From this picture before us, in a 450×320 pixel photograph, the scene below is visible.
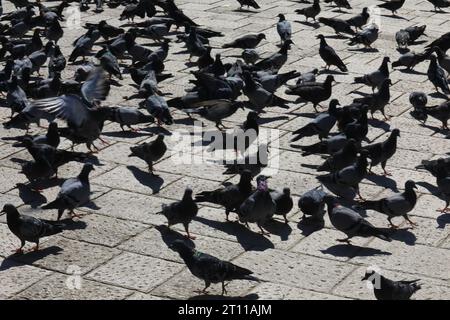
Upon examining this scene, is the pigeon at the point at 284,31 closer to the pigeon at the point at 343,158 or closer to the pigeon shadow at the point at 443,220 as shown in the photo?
the pigeon at the point at 343,158

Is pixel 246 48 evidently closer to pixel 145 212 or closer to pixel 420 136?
pixel 420 136

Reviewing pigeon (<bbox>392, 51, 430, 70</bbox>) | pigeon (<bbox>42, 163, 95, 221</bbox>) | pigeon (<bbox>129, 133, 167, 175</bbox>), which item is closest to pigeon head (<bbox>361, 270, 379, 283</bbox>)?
pigeon (<bbox>42, 163, 95, 221</bbox>)

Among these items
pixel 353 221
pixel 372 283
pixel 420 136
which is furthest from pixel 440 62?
pixel 372 283

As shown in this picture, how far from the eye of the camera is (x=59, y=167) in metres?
13.4

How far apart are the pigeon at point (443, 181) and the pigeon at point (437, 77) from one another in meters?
4.19

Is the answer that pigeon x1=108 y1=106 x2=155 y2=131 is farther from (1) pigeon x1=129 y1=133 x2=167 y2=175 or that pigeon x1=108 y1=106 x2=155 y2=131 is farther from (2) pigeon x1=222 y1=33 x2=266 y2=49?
(2) pigeon x1=222 y1=33 x2=266 y2=49

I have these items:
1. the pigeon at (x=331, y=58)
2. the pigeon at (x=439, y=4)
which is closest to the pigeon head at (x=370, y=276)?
the pigeon at (x=331, y=58)

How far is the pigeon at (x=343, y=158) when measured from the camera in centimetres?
1252

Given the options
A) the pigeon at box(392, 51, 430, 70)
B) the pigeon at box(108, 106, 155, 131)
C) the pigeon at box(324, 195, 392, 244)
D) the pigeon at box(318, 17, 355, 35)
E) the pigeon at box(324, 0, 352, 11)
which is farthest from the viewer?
the pigeon at box(324, 0, 352, 11)

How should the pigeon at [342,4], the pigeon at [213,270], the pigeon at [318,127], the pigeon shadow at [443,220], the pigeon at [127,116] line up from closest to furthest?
the pigeon at [213,270] < the pigeon shadow at [443,220] < the pigeon at [318,127] < the pigeon at [127,116] < the pigeon at [342,4]

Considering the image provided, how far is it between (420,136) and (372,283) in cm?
524

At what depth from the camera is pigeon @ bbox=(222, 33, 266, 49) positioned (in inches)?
733

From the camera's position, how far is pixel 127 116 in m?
14.4

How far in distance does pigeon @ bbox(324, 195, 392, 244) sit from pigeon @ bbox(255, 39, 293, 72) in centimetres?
632
